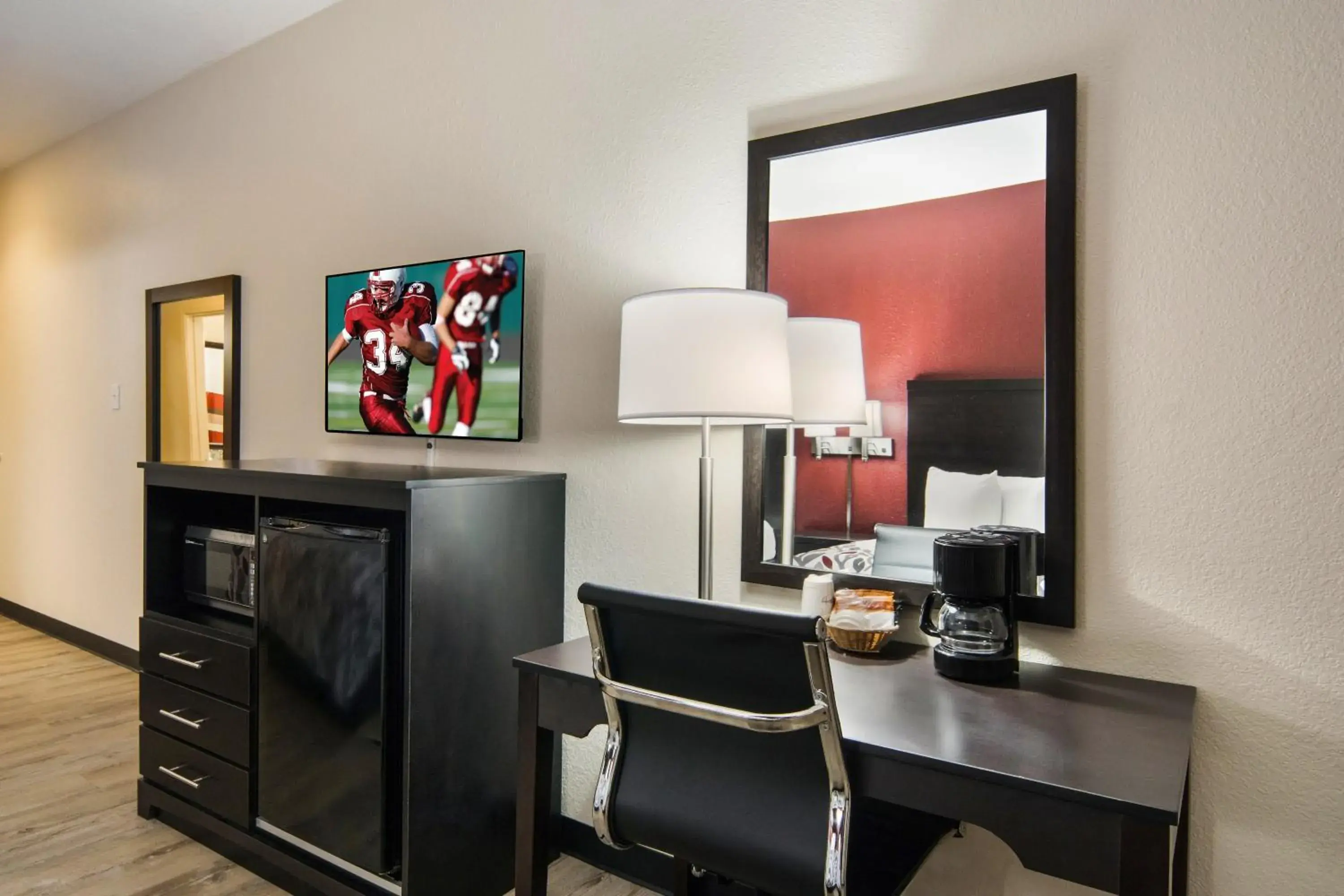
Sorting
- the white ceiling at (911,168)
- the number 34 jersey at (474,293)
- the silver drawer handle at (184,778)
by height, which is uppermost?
the white ceiling at (911,168)

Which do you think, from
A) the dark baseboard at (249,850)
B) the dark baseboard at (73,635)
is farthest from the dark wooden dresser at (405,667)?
the dark baseboard at (73,635)

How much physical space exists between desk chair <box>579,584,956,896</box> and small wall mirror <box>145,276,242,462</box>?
101 inches

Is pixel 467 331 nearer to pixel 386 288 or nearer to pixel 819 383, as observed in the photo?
pixel 386 288

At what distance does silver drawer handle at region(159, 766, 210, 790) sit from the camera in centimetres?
228

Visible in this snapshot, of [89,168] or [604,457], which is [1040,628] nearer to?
[604,457]

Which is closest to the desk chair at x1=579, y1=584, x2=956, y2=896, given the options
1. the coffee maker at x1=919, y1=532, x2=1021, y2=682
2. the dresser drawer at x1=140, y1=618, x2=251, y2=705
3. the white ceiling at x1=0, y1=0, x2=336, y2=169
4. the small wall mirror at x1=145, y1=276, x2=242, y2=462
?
the coffee maker at x1=919, y1=532, x2=1021, y2=682

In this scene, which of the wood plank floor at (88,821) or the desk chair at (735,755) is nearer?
the desk chair at (735,755)

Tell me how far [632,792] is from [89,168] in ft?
14.3

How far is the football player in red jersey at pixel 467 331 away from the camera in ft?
7.79

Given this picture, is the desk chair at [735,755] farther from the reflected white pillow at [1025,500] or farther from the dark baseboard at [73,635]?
the dark baseboard at [73,635]

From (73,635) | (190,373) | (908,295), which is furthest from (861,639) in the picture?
(73,635)

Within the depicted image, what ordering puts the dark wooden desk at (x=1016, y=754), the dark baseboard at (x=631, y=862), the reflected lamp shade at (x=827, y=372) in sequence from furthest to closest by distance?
the dark baseboard at (x=631, y=862), the reflected lamp shade at (x=827, y=372), the dark wooden desk at (x=1016, y=754)

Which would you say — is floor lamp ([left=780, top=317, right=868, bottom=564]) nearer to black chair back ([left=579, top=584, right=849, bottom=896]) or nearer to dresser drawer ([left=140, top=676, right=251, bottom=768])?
black chair back ([left=579, top=584, right=849, bottom=896])

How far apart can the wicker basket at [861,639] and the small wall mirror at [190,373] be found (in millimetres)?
2643
